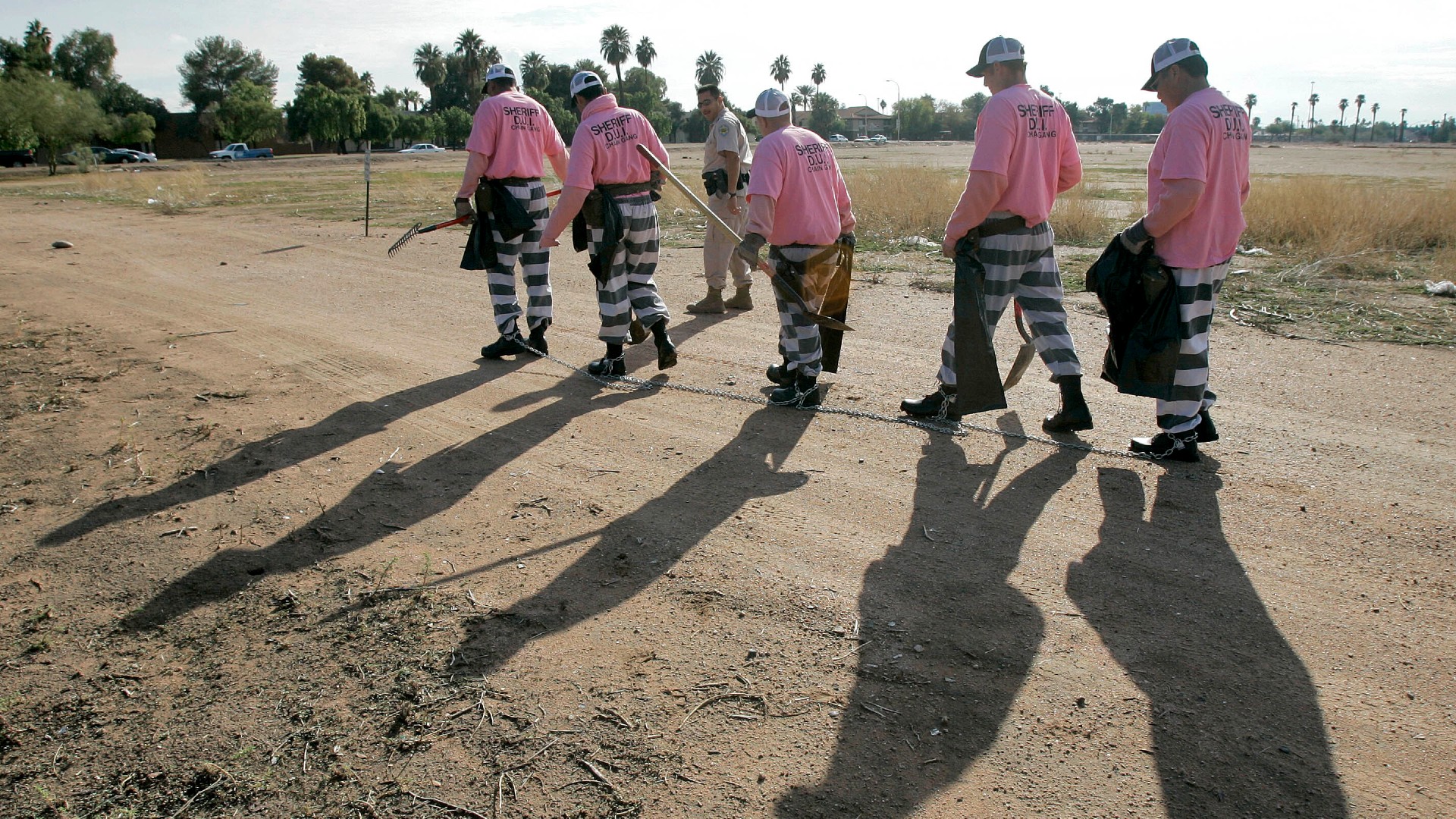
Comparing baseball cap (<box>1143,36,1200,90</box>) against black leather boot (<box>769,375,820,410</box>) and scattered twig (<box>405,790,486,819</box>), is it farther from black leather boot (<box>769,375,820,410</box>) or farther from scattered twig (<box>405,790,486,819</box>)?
scattered twig (<box>405,790,486,819</box>)

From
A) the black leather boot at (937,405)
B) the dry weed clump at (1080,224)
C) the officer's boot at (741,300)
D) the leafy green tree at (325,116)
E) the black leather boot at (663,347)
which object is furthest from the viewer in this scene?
the leafy green tree at (325,116)

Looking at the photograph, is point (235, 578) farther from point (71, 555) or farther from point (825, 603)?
point (825, 603)

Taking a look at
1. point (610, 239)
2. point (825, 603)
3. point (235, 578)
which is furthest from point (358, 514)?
point (610, 239)

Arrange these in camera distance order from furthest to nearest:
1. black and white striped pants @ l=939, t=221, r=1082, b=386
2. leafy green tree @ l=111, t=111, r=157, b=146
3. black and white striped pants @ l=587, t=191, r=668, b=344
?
leafy green tree @ l=111, t=111, r=157, b=146, black and white striped pants @ l=587, t=191, r=668, b=344, black and white striped pants @ l=939, t=221, r=1082, b=386

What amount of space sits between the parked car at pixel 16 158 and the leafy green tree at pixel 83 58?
30875 millimetres

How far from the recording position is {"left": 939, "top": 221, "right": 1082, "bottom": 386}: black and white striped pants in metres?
5.02

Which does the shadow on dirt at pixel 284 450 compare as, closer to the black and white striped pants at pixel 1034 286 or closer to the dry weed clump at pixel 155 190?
the black and white striped pants at pixel 1034 286

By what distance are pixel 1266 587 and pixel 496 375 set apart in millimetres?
4910

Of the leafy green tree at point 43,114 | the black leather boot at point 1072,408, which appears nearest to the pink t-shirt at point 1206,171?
the black leather boot at point 1072,408

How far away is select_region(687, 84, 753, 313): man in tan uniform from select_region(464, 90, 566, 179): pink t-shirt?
1752mm

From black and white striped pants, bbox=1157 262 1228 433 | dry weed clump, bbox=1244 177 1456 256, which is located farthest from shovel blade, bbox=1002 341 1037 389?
dry weed clump, bbox=1244 177 1456 256

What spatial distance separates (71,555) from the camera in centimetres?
395

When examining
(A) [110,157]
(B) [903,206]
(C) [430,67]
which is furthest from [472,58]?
(B) [903,206]

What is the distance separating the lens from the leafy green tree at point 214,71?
8094 cm
